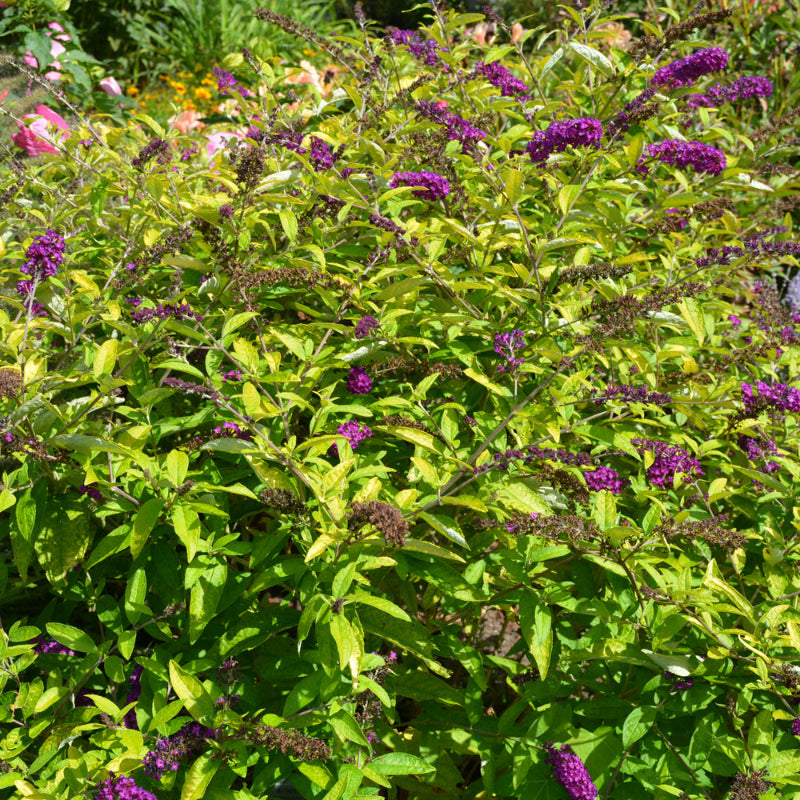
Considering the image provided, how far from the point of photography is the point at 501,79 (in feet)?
9.10

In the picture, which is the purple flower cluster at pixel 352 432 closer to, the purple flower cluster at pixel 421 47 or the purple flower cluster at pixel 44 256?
the purple flower cluster at pixel 44 256

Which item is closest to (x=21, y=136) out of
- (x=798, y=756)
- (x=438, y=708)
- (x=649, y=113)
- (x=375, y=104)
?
(x=375, y=104)

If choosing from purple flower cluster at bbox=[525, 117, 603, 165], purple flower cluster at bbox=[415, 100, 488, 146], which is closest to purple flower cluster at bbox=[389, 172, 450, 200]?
purple flower cluster at bbox=[415, 100, 488, 146]

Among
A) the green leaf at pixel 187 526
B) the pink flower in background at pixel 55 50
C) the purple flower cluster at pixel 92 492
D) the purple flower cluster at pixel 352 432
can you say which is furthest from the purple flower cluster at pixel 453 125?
the pink flower in background at pixel 55 50

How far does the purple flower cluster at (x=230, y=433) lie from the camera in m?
1.85

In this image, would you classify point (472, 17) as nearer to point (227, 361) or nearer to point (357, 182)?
point (357, 182)

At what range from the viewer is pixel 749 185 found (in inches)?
109

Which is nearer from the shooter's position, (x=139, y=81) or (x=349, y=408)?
(x=349, y=408)

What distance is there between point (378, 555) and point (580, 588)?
1.90 ft

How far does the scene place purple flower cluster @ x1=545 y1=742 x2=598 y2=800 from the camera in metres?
1.59

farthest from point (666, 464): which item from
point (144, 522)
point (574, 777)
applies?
point (144, 522)

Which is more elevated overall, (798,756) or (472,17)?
(472,17)

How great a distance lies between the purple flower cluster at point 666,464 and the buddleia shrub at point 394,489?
0.4 inches

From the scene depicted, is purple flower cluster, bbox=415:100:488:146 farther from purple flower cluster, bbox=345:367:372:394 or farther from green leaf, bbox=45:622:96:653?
green leaf, bbox=45:622:96:653
